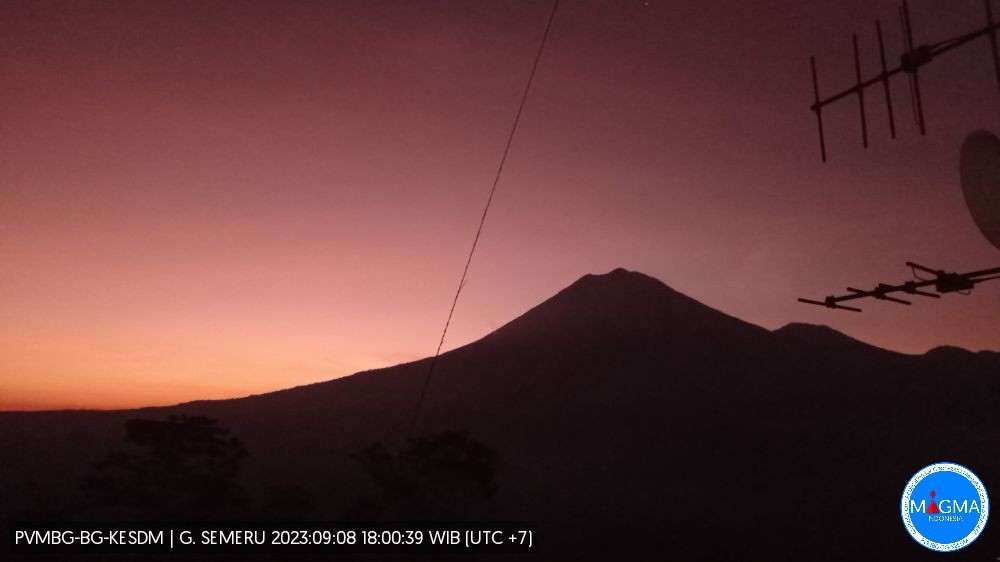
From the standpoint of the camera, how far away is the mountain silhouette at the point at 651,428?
4431 centimetres

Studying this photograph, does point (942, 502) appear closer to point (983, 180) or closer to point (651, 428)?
point (983, 180)

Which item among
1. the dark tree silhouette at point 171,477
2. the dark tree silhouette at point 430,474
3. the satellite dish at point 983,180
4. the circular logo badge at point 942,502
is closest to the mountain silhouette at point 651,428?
the dark tree silhouette at point 171,477

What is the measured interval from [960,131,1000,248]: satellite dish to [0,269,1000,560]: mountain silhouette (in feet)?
106

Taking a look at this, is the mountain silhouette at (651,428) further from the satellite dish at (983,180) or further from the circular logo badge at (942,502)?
the satellite dish at (983,180)

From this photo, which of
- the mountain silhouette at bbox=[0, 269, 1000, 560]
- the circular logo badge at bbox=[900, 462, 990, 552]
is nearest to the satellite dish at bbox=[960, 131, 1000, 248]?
the circular logo badge at bbox=[900, 462, 990, 552]

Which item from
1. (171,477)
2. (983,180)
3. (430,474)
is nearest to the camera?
(983,180)

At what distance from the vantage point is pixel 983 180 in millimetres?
5785

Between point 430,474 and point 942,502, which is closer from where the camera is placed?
point 942,502

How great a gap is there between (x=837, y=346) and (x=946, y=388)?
28.5m

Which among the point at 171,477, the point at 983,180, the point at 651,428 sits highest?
the point at 983,180

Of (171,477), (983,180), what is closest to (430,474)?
(171,477)

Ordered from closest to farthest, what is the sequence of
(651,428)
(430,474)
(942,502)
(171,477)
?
(942,502) → (171,477) → (430,474) → (651,428)

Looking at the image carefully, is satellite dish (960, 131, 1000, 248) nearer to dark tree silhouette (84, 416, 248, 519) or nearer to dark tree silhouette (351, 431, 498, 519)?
dark tree silhouette (351, 431, 498, 519)

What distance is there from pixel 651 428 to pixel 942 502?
3261 inches
